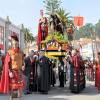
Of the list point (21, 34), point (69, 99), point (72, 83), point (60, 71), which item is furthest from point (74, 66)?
point (21, 34)

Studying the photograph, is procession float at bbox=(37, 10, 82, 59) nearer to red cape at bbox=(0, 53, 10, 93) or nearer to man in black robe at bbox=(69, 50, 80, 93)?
man in black robe at bbox=(69, 50, 80, 93)

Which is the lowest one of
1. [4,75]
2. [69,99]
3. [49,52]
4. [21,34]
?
[69,99]

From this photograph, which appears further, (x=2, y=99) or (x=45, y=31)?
(x=45, y=31)

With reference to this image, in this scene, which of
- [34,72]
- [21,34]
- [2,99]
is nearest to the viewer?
[2,99]

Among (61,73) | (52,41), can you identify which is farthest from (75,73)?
(61,73)

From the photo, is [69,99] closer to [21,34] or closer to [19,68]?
[19,68]

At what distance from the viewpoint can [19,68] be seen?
540 cm

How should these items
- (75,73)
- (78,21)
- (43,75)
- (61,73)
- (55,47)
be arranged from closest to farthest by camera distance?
(43,75) < (75,73) < (55,47) < (61,73) < (78,21)

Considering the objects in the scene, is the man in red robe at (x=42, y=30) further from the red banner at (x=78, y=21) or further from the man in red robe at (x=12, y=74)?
the red banner at (x=78, y=21)

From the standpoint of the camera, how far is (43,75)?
7.88 m

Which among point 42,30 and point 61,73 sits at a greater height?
point 42,30

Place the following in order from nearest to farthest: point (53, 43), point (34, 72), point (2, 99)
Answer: point (2, 99)
point (34, 72)
point (53, 43)

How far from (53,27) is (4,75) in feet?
17.1

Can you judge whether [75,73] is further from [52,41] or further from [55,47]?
[52,41]
